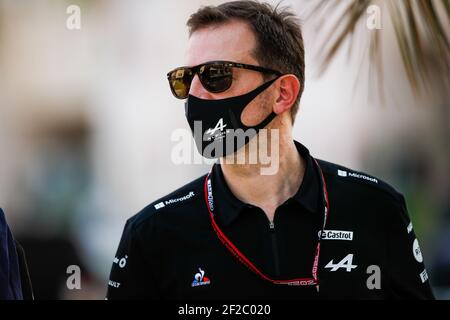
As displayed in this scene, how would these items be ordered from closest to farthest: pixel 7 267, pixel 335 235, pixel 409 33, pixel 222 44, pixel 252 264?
1. pixel 7 267
2. pixel 252 264
3. pixel 335 235
4. pixel 222 44
5. pixel 409 33

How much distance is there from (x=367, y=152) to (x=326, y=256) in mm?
1285

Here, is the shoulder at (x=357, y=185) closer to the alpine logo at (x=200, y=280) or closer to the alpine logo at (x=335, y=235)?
the alpine logo at (x=335, y=235)

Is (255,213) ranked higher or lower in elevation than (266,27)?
lower

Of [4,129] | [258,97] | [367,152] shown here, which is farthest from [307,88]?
[4,129]

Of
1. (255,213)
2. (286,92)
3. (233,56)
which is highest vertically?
(233,56)

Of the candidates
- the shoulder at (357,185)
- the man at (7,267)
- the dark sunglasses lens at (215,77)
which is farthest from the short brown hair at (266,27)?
the man at (7,267)

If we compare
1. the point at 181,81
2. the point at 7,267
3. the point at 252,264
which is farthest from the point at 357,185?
the point at 7,267

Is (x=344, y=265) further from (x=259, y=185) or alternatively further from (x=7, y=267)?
(x=7, y=267)

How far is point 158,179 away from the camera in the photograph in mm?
3762

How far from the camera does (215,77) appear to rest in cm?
262

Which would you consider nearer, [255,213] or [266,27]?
[255,213]

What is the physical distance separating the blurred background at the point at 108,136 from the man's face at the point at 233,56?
3.29ft

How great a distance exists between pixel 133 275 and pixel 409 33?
204 centimetres
